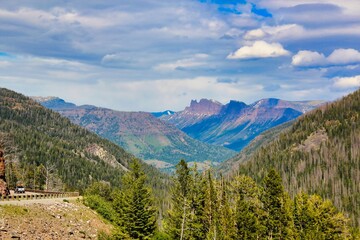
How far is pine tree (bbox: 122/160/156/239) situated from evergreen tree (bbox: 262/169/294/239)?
20.8m

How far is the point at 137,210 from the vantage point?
59.8 m

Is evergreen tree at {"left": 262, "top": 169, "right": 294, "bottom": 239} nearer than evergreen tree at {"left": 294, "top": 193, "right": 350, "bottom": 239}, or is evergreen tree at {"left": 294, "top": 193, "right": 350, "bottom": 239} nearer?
evergreen tree at {"left": 262, "top": 169, "right": 294, "bottom": 239}

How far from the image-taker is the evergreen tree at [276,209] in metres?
66.4

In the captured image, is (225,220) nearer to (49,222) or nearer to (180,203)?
(180,203)

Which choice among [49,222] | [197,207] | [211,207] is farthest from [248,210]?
[49,222]

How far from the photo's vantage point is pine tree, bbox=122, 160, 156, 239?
195 ft

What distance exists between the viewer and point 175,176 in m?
57.5

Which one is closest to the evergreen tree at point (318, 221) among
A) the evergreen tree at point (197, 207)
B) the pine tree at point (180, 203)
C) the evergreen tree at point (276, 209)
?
the evergreen tree at point (276, 209)

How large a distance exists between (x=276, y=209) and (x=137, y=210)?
24486 millimetres

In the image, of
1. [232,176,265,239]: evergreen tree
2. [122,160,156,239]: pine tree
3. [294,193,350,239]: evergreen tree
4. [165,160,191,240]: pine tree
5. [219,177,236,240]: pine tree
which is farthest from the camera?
[294,193,350,239]: evergreen tree

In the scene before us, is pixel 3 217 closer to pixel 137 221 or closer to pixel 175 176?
pixel 137 221

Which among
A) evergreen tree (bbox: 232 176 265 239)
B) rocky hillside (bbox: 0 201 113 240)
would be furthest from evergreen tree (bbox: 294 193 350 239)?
rocky hillside (bbox: 0 201 113 240)

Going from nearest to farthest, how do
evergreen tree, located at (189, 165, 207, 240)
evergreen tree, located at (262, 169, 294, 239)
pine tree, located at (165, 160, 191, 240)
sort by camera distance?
pine tree, located at (165, 160, 191, 240) < evergreen tree, located at (189, 165, 207, 240) < evergreen tree, located at (262, 169, 294, 239)

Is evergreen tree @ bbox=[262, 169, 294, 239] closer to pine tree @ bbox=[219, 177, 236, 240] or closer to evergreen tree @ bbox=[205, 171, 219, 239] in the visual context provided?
pine tree @ bbox=[219, 177, 236, 240]
